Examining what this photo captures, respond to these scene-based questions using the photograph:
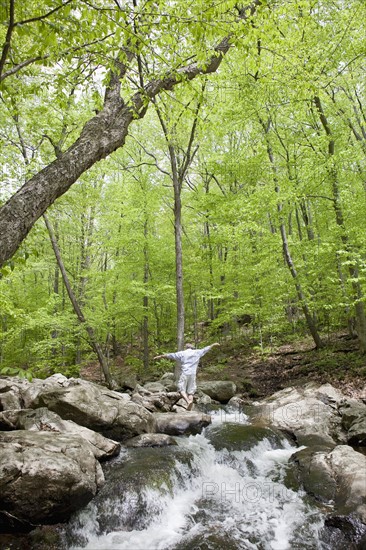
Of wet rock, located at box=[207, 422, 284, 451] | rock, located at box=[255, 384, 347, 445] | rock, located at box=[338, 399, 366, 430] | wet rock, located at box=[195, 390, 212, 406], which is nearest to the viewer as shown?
wet rock, located at box=[207, 422, 284, 451]

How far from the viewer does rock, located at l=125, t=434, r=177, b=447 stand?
7.30 m

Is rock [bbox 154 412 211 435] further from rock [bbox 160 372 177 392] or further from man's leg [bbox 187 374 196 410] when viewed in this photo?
rock [bbox 160 372 177 392]

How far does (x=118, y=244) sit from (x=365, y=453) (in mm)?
11956

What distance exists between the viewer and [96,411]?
7.42 m

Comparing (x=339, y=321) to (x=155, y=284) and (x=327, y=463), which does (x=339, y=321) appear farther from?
(x=327, y=463)

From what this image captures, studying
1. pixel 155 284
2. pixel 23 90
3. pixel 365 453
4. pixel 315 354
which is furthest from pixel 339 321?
pixel 23 90

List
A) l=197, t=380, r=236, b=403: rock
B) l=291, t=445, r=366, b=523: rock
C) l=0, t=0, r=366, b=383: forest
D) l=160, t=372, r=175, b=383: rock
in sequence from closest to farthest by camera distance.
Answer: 1. l=0, t=0, r=366, b=383: forest
2. l=291, t=445, r=366, b=523: rock
3. l=197, t=380, r=236, b=403: rock
4. l=160, t=372, r=175, b=383: rock

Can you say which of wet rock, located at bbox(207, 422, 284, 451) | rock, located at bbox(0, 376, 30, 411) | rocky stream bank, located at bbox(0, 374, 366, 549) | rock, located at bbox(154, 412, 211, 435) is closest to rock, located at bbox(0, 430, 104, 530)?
rocky stream bank, located at bbox(0, 374, 366, 549)

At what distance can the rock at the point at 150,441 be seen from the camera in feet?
24.0

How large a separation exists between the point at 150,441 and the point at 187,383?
2.63 m

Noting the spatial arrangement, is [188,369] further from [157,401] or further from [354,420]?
[354,420]

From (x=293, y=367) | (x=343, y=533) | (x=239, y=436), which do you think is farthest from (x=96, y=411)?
(x=293, y=367)

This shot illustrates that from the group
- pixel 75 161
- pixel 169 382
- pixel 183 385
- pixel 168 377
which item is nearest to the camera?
pixel 75 161

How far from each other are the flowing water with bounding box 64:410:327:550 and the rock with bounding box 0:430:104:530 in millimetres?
354
